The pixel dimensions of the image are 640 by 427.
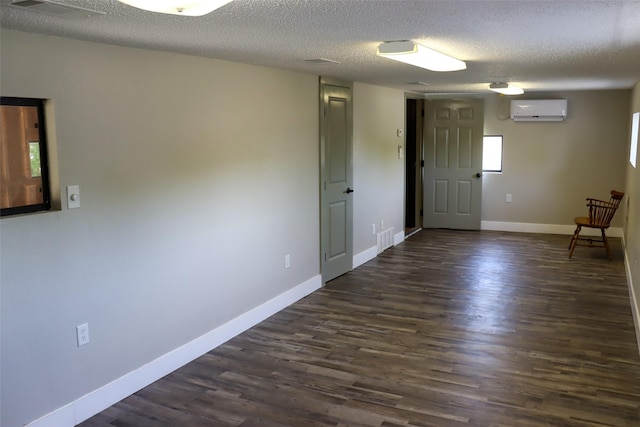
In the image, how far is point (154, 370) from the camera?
3.54m

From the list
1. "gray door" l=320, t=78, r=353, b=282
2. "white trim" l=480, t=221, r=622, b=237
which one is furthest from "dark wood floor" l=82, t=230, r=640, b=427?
"white trim" l=480, t=221, r=622, b=237

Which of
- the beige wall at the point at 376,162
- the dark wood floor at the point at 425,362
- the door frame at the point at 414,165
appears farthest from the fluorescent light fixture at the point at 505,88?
the dark wood floor at the point at 425,362

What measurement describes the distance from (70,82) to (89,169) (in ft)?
1.53

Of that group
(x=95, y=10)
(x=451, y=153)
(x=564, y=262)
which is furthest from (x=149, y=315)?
(x=451, y=153)

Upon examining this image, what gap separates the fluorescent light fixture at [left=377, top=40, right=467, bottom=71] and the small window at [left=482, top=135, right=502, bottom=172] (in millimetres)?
4995

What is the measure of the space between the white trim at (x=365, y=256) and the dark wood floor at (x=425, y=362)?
1.69ft

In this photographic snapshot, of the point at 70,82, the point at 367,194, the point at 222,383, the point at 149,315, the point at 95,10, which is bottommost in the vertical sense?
the point at 222,383

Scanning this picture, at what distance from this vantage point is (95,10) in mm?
2252

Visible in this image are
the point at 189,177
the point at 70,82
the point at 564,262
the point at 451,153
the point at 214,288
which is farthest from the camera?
the point at 451,153

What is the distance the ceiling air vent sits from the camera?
81.7 inches

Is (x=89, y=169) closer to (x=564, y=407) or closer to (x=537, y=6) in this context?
(x=537, y=6)

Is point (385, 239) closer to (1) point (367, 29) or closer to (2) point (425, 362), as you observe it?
(2) point (425, 362)

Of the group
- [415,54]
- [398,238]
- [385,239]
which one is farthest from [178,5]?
[398,238]

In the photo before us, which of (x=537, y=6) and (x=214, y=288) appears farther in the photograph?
(x=214, y=288)
